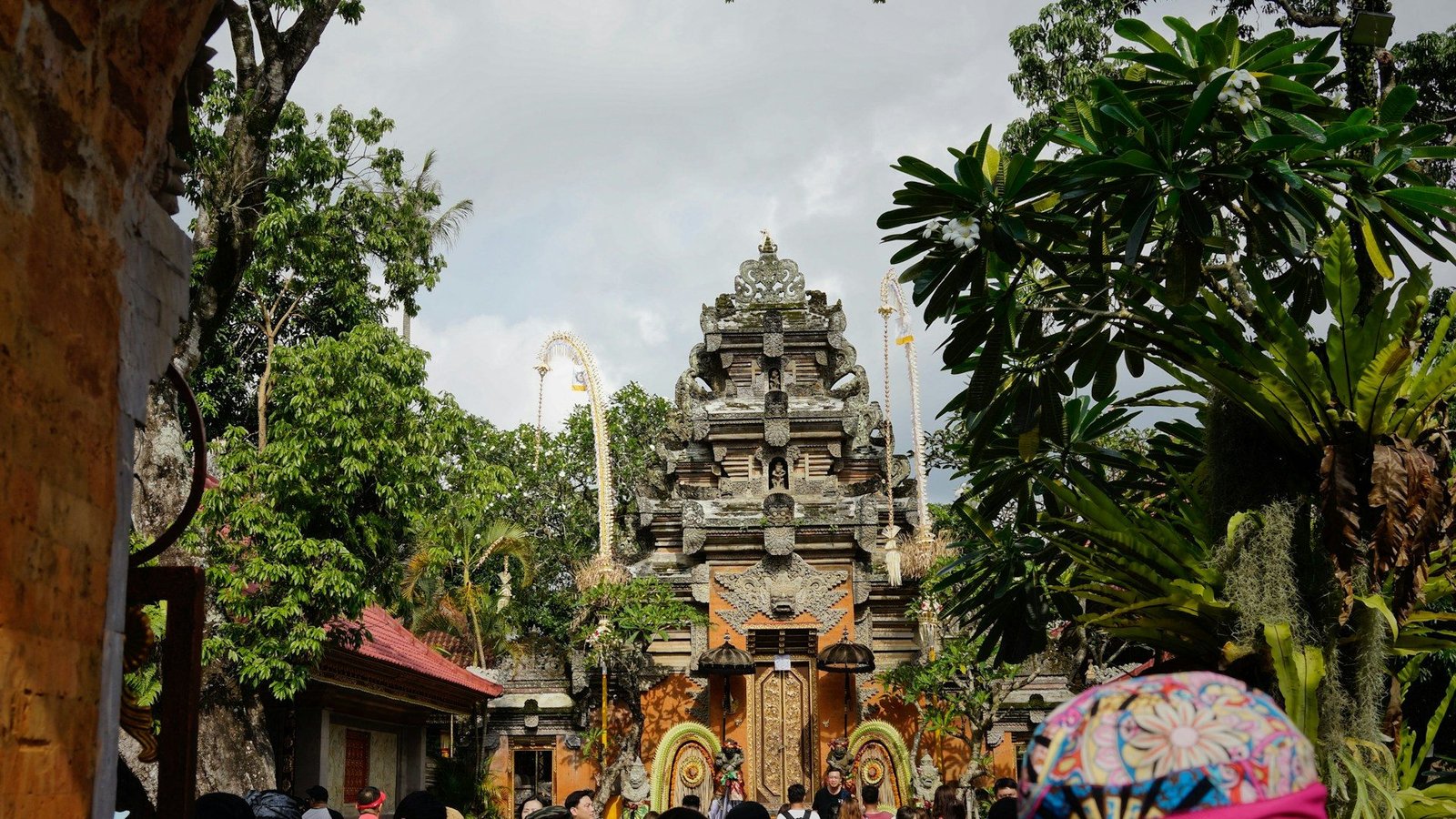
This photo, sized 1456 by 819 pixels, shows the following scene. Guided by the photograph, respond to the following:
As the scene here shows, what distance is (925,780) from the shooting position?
821 inches

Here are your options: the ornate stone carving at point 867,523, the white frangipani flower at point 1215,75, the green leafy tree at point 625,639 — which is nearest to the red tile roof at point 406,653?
the green leafy tree at point 625,639

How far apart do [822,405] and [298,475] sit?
42.3ft

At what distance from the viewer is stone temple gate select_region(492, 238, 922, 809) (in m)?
21.5

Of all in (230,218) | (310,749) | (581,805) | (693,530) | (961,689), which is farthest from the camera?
(693,530)

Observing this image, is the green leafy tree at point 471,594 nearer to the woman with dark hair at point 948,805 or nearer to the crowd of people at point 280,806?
the crowd of people at point 280,806

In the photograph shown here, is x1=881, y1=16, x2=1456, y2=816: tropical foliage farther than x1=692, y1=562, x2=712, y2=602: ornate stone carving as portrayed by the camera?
No

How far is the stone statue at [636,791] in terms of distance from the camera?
2073cm

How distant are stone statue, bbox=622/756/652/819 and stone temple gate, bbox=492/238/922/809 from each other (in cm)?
47

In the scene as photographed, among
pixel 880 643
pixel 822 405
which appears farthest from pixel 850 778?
pixel 822 405

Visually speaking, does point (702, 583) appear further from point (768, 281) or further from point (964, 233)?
point (964, 233)

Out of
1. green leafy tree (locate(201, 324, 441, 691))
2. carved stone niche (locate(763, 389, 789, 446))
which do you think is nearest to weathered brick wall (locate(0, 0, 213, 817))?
green leafy tree (locate(201, 324, 441, 691))

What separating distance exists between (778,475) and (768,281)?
382 cm

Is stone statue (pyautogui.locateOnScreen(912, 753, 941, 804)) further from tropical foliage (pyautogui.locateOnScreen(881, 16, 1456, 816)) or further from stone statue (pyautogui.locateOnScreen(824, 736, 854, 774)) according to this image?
tropical foliage (pyautogui.locateOnScreen(881, 16, 1456, 816))

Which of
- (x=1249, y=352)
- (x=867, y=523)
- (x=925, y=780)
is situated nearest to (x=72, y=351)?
(x=1249, y=352)
